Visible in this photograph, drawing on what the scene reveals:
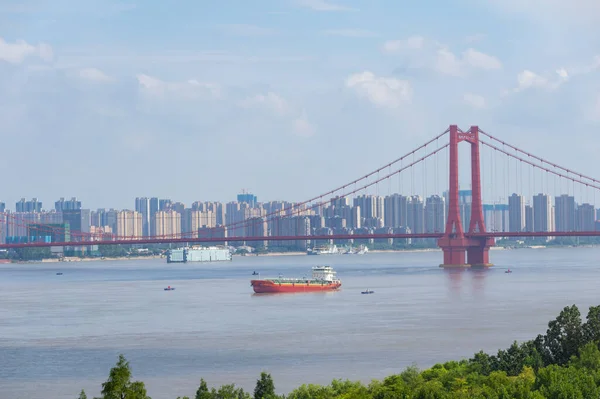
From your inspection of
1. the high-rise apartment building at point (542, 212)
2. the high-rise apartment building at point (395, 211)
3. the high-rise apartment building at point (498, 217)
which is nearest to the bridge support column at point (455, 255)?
the high-rise apartment building at point (542, 212)

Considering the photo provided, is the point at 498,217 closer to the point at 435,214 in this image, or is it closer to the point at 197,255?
the point at 435,214

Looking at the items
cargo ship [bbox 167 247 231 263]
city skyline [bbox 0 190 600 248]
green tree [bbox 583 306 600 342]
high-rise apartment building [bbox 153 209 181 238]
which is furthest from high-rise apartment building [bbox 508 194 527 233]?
green tree [bbox 583 306 600 342]

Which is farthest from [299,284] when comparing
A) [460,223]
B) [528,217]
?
[528,217]

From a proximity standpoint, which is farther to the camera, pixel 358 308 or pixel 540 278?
pixel 540 278

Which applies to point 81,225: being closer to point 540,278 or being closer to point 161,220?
point 161,220

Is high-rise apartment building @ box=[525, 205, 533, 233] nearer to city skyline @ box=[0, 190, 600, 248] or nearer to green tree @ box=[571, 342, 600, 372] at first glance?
city skyline @ box=[0, 190, 600, 248]

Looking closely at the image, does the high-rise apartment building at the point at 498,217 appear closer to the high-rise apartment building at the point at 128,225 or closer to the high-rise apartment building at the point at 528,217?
the high-rise apartment building at the point at 528,217

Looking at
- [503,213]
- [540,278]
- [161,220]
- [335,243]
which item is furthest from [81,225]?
[540,278]
